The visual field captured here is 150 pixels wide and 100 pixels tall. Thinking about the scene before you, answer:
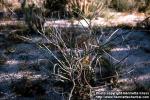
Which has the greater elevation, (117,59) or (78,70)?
(78,70)

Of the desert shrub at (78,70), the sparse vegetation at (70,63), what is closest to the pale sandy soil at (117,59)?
the sparse vegetation at (70,63)

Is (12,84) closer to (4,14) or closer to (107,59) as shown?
(107,59)

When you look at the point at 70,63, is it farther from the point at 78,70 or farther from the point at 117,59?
the point at 117,59

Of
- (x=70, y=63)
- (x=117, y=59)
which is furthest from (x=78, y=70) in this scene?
(x=117, y=59)

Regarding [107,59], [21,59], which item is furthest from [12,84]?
[107,59]

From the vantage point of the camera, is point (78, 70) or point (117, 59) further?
point (117, 59)

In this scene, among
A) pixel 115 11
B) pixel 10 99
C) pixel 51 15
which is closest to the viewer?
pixel 10 99

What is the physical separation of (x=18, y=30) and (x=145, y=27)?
9.12 ft

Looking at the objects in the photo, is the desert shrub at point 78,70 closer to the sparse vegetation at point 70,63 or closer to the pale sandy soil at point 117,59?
the sparse vegetation at point 70,63

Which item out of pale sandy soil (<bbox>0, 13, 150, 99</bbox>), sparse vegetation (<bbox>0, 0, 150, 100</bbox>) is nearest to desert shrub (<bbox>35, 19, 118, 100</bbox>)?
sparse vegetation (<bbox>0, 0, 150, 100</bbox>)

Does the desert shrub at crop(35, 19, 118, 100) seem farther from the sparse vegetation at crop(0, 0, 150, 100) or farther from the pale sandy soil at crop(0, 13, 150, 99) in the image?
the pale sandy soil at crop(0, 13, 150, 99)

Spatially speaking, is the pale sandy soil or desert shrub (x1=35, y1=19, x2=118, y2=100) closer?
desert shrub (x1=35, y1=19, x2=118, y2=100)

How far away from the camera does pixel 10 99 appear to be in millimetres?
4703

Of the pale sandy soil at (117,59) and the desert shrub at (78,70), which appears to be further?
the pale sandy soil at (117,59)
